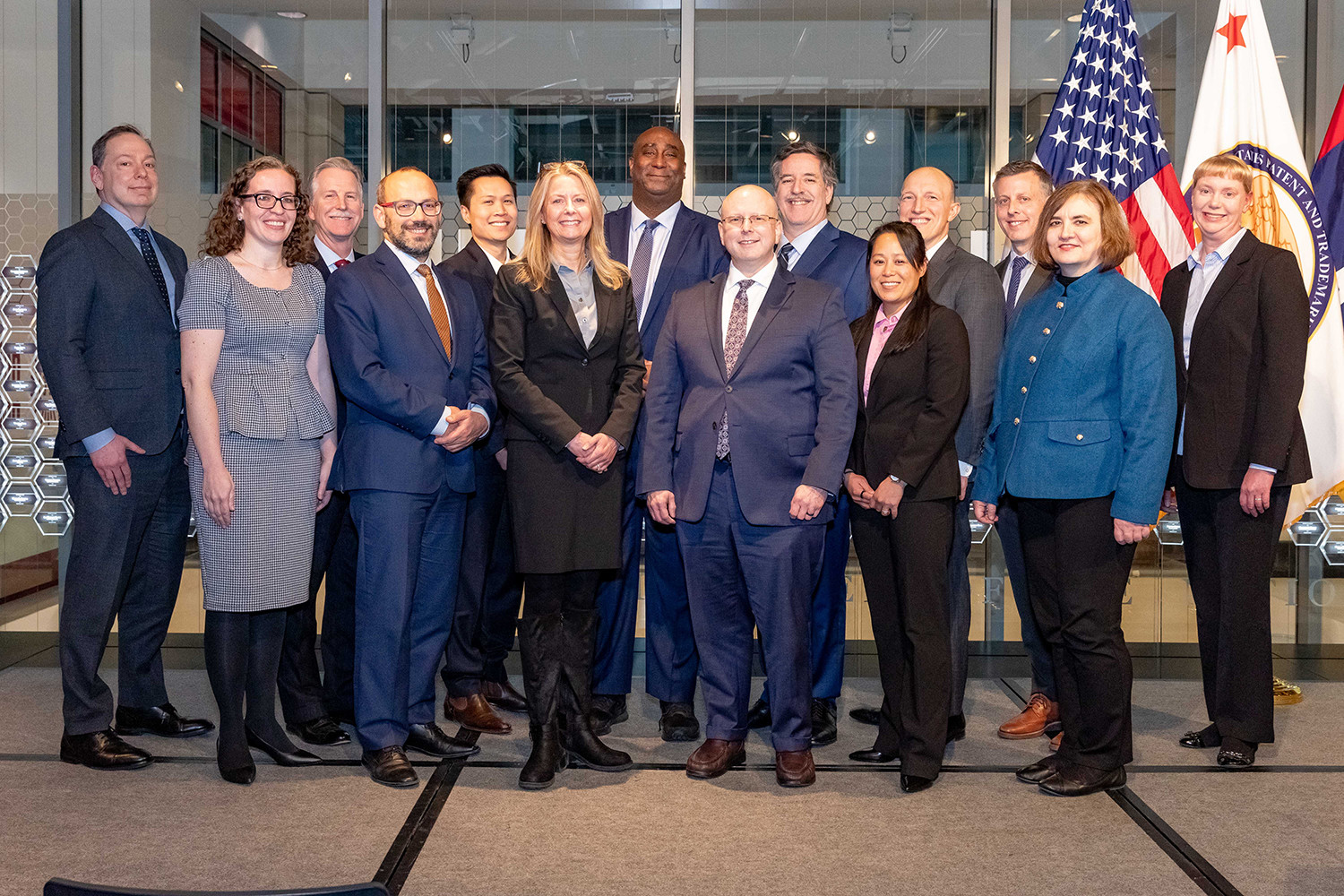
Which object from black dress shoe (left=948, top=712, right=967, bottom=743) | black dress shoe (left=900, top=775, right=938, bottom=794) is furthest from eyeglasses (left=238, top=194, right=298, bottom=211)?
black dress shoe (left=948, top=712, right=967, bottom=743)

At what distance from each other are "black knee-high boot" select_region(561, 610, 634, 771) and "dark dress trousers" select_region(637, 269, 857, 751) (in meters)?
0.31

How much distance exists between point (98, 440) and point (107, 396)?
15cm

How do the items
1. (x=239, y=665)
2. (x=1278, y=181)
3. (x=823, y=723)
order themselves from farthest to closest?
(x=1278, y=181) → (x=823, y=723) → (x=239, y=665)

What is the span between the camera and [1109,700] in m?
3.23

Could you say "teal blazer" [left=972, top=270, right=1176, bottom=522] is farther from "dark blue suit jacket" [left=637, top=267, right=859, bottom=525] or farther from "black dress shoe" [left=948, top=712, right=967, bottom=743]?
"black dress shoe" [left=948, top=712, right=967, bottom=743]

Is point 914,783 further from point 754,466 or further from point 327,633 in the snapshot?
point 327,633

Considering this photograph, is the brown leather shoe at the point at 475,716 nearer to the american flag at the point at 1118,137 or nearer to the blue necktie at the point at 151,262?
the blue necktie at the point at 151,262

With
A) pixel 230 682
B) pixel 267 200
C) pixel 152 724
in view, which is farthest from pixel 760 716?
pixel 267 200

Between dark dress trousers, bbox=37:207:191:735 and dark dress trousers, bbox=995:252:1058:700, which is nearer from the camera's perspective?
dark dress trousers, bbox=37:207:191:735

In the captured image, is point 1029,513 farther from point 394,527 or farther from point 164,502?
point 164,502

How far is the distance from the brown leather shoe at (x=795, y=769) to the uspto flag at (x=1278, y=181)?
2.33 m

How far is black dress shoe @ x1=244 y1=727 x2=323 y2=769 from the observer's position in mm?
3420

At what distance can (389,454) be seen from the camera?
130 inches

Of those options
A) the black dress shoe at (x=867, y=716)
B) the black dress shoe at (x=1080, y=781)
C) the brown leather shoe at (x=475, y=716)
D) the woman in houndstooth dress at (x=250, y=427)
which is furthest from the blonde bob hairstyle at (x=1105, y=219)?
the brown leather shoe at (x=475, y=716)
